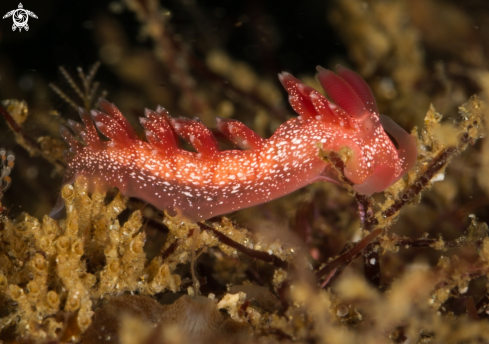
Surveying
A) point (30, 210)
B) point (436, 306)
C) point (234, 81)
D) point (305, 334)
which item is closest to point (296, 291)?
point (305, 334)

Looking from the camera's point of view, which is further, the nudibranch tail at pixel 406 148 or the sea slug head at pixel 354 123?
the sea slug head at pixel 354 123

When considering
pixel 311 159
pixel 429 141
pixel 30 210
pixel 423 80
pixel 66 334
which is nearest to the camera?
pixel 66 334

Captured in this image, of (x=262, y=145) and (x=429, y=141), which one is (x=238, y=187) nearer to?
(x=262, y=145)

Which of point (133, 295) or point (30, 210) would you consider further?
point (30, 210)

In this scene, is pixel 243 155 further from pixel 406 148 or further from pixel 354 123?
pixel 406 148

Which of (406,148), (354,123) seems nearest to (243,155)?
(354,123)

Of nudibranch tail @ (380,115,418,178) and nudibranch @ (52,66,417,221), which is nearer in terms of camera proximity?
nudibranch tail @ (380,115,418,178)
